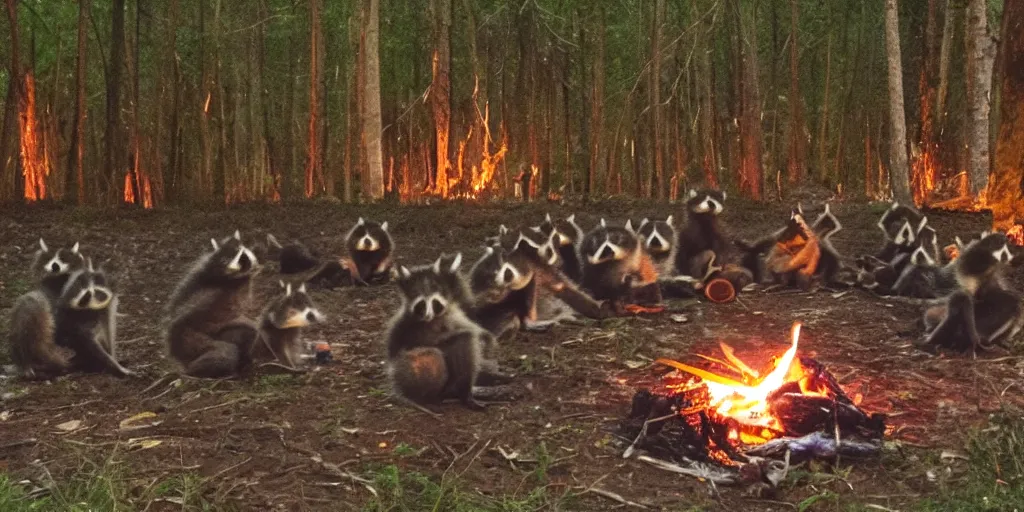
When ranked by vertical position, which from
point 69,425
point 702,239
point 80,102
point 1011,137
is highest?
point 80,102

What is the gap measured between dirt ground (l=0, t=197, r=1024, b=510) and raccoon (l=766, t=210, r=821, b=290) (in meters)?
0.48

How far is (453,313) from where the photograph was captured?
6023 millimetres

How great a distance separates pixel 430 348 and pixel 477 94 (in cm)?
1582

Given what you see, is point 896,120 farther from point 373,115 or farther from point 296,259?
point 296,259

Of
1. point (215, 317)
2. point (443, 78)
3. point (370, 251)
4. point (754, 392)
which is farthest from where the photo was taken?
point (443, 78)

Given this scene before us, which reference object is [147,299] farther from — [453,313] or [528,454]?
[528,454]

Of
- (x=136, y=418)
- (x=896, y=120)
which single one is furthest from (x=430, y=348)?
(x=896, y=120)

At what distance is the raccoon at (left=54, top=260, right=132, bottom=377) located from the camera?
21.8 ft

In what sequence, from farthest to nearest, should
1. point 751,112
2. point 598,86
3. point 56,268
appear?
point 598,86 < point 751,112 < point 56,268

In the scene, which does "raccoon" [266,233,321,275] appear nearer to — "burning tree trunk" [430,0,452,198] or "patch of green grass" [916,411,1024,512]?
"burning tree trunk" [430,0,452,198]

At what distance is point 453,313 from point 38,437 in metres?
2.48

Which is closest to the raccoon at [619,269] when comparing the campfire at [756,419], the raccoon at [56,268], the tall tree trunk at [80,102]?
the campfire at [756,419]

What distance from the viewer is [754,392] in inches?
207

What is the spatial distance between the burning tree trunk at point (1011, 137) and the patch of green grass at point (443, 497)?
8.12m
